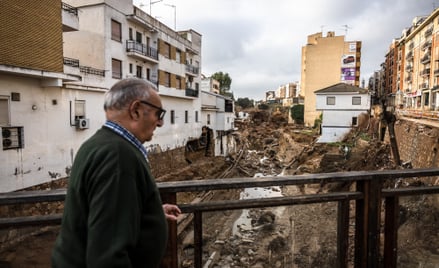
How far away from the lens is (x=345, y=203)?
7.19 ft

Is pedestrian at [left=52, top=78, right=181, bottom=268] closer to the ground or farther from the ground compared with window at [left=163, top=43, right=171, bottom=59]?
closer to the ground

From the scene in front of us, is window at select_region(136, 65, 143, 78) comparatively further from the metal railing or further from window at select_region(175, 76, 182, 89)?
the metal railing

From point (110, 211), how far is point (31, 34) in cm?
1133

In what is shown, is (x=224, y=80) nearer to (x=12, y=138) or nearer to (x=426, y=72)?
(x=426, y=72)

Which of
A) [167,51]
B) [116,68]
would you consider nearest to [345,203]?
[116,68]

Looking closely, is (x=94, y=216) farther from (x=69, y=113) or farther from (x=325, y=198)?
(x=69, y=113)

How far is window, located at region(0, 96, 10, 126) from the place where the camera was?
9.34m

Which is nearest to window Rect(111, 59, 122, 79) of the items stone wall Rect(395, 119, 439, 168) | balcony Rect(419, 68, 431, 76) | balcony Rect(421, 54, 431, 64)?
stone wall Rect(395, 119, 439, 168)

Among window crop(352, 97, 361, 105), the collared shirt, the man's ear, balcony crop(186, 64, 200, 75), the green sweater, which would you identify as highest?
balcony crop(186, 64, 200, 75)

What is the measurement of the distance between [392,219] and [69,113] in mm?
12564

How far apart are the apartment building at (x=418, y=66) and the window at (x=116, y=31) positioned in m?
27.8

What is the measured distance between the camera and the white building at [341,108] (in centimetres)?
2712

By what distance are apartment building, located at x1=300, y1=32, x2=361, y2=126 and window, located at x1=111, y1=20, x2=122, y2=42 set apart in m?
30.8

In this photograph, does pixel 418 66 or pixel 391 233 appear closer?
pixel 391 233
